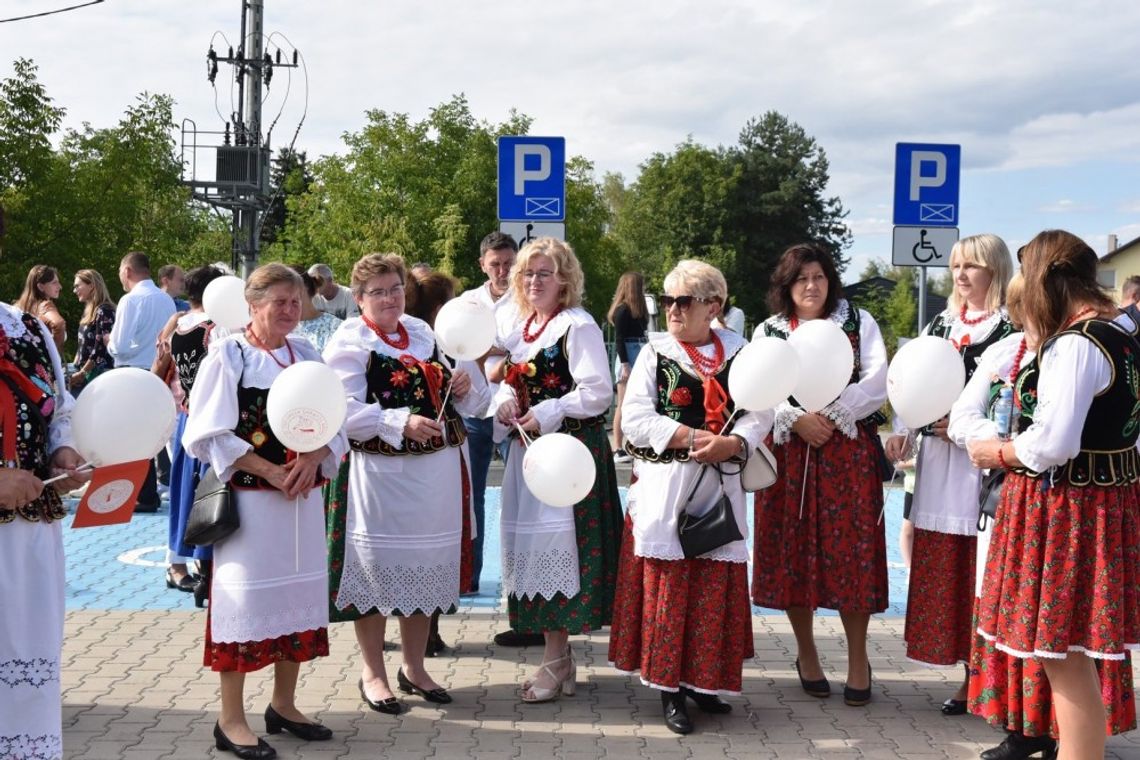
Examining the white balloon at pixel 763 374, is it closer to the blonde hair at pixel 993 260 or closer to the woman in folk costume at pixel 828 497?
the woman in folk costume at pixel 828 497

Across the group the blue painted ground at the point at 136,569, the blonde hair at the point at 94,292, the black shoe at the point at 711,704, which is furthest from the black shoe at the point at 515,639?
the blonde hair at the point at 94,292

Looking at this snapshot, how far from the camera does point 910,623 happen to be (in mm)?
5281

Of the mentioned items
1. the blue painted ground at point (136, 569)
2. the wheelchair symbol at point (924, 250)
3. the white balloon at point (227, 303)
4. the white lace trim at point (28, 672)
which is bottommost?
the blue painted ground at point (136, 569)

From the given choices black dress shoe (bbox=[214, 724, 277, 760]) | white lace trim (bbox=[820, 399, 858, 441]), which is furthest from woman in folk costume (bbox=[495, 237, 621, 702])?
black dress shoe (bbox=[214, 724, 277, 760])

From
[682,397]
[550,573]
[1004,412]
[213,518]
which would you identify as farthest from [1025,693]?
[213,518]

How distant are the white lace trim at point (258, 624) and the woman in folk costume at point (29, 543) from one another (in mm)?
843

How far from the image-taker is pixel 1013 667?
14.5ft

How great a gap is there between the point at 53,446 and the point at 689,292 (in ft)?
8.44

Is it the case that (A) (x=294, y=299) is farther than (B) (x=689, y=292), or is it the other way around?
(B) (x=689, y=292)

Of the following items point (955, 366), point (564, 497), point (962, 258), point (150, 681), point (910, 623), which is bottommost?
point (150, 681)

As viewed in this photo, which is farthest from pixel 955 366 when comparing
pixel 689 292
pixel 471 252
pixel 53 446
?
pixel 471 252

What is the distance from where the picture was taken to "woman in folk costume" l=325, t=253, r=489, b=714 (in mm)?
5109

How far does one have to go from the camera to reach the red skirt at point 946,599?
204 inches

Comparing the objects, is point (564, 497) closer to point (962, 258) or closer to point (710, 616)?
point (710, 616)
